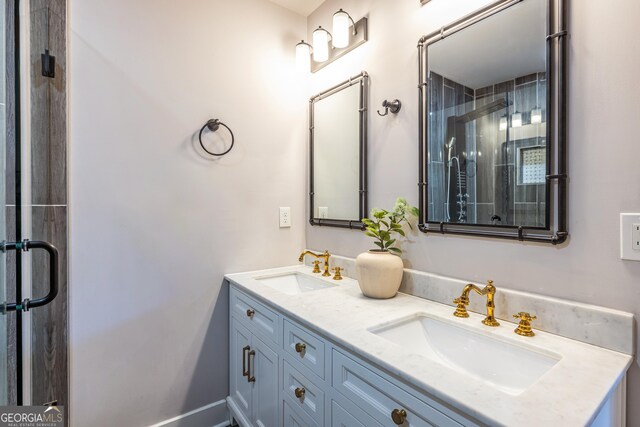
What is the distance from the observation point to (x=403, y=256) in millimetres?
1460

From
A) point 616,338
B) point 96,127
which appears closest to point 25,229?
point 96,127

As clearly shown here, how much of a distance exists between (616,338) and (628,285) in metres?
0.15

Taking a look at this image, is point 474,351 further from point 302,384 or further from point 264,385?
point 264,385

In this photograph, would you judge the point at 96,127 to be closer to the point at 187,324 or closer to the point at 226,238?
the point at 226,238

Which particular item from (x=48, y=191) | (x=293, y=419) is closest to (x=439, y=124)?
(x=293, y=419)

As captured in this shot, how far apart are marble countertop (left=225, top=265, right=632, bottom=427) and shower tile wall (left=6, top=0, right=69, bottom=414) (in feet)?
3.04

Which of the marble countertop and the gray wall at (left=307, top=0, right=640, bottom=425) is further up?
the gray wall at (left=307, top=0, right=640, bottom=425)

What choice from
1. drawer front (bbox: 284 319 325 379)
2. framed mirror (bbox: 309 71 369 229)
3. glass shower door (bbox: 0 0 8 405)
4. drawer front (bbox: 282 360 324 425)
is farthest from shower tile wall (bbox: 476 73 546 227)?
glass shower door (bbox: 0 0 8 405)

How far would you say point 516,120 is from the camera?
1068 mm

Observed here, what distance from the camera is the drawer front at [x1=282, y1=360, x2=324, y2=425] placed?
1.04 m

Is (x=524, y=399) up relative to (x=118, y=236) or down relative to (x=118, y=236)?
down

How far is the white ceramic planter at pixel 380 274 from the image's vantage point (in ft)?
4.28

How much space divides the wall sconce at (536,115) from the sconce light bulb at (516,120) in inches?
1.5
